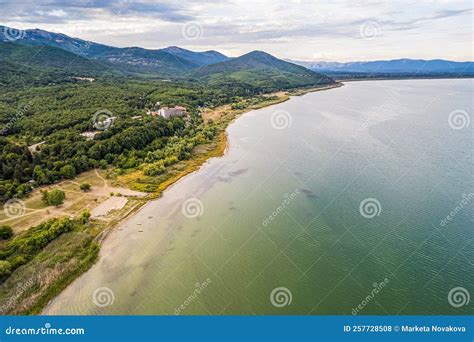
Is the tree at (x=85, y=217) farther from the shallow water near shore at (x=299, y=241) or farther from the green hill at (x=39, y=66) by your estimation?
the green hill at (x=39, y=66)

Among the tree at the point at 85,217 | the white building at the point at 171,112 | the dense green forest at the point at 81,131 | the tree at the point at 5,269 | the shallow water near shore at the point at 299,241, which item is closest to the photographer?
the shallow water near shore at the point at 299,241

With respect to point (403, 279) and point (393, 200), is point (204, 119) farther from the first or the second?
point (403, 279)

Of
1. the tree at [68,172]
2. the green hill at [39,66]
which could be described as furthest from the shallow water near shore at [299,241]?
the green hill at [39,66]

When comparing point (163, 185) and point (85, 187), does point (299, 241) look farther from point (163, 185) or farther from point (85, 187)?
point (85, 187)

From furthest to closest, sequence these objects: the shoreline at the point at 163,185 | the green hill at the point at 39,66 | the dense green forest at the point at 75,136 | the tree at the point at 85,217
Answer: the green hill at the point at 39,66
the dense green forest at the point at 75,136
the tree at the point at 85,217
the shoreline at the point at 163,185

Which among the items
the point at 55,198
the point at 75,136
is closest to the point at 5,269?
the point at 55,198

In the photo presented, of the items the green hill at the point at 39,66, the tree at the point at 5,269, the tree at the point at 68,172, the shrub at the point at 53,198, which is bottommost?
the green hill at the point at 39,66
